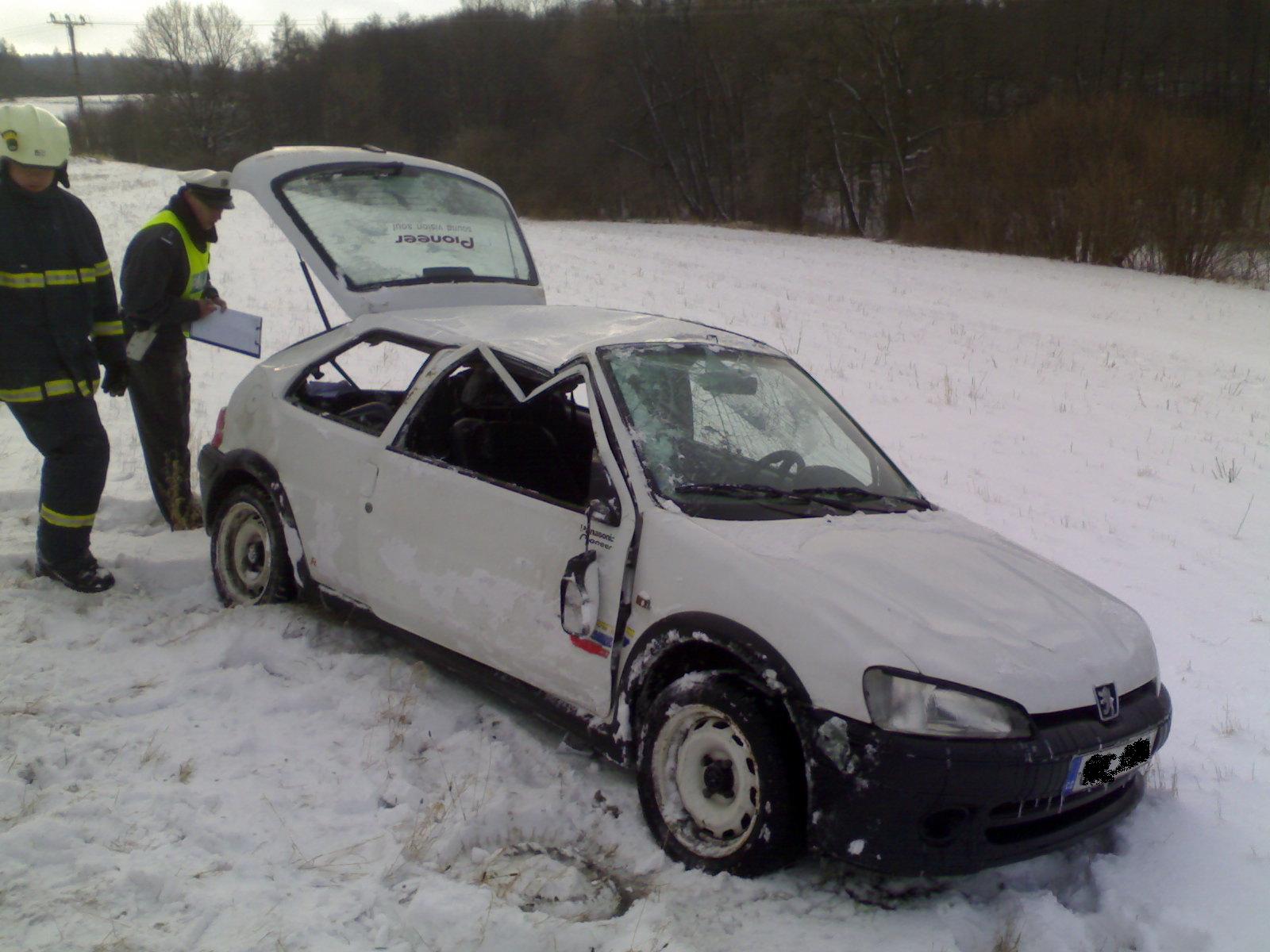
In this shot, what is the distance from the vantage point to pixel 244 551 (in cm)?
492

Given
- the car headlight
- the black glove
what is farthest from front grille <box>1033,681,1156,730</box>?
the black glove

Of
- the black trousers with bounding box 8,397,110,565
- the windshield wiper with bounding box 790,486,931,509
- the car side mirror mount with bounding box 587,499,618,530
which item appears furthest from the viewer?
the black trousers with bounding box 8,397,110,565

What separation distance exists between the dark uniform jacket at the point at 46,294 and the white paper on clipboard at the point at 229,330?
75 cm

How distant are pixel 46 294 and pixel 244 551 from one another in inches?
58.3

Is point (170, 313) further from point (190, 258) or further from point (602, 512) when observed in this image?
point (602, 512)

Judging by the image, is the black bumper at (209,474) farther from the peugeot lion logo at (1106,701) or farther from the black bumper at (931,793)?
the peugeot lion logo at (1106,701)

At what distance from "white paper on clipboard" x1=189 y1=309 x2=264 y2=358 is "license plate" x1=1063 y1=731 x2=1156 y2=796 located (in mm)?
4587

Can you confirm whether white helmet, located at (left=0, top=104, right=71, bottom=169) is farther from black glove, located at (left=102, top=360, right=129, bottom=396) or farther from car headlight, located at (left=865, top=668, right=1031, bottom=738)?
car headlight, located at (left=865, top=668, right=1031, bottom=738)

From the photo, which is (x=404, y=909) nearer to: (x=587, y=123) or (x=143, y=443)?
(x=143, y=443)

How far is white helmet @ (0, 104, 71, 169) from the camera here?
15.2 ft

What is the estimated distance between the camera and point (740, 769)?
2.97 metres

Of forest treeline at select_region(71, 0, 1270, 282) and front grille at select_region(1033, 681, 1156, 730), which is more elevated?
forest treeline at select_region(71, 0, 1270, 282)

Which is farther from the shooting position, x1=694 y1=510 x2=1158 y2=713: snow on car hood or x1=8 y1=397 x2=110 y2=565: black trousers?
x1=8 y1=397 x2=110 y2=565: black trousers

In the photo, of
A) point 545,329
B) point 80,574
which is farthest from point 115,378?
point 545,329
